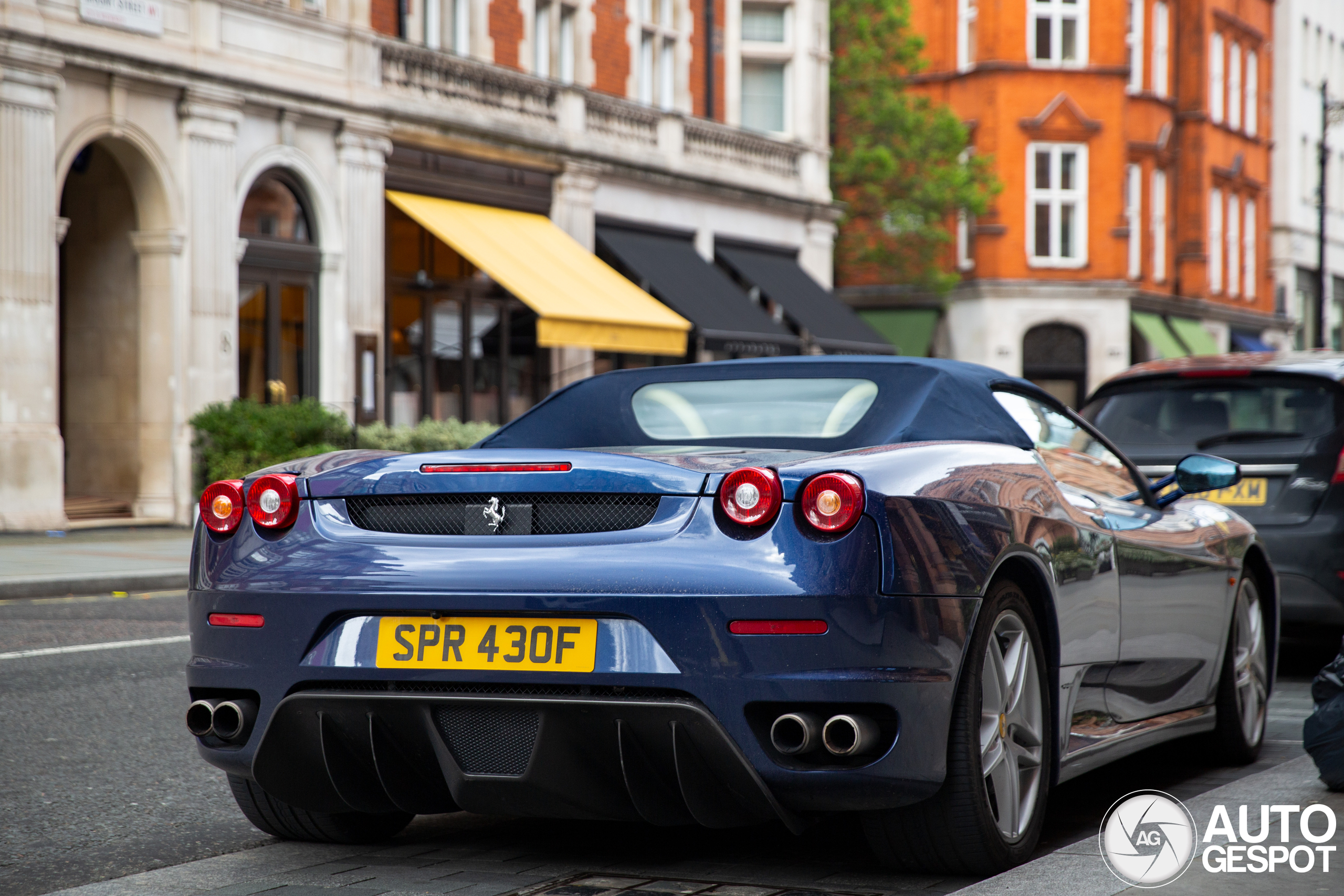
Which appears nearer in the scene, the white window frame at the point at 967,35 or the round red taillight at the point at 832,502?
the round red taillight at the point at 832,502

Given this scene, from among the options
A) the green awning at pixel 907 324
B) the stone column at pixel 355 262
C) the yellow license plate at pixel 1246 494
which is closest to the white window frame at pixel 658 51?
the stone column at pixel 355 262

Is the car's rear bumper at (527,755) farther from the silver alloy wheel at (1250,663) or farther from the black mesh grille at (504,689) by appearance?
the silver alloy wheel at (1250,663)

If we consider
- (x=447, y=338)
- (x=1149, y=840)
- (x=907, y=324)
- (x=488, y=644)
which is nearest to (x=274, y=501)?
(x=488, y=644)

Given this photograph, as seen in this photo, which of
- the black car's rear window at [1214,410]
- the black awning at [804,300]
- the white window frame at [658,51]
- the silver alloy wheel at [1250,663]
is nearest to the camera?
the silver alloy wheel at [1250,663]

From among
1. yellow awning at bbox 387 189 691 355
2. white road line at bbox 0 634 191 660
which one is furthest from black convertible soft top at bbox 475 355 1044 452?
yellow awning at bbox 387 189 691 355

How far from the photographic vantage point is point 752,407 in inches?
198

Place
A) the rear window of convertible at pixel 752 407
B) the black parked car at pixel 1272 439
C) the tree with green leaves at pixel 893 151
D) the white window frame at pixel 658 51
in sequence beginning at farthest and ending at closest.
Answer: the tree with green leaves at pixel 893 151 < the white window frame at pixel 658 51 < the black parked car at pixel 1272 439 < the rear window of convertible at pixel 752 407

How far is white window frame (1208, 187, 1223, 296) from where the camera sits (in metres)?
46.9

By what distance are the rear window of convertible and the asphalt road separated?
3.70ft

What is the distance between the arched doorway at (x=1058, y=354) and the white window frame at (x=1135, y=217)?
248 centimetres

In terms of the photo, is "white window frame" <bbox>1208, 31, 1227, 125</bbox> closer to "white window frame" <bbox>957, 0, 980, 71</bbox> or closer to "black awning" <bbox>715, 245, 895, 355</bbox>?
"white window frame" <bbox>957, 0, 980, 71</bbox>

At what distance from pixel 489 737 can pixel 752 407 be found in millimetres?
1520

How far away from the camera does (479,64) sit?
76.7 ft

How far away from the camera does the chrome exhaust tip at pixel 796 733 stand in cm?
370
